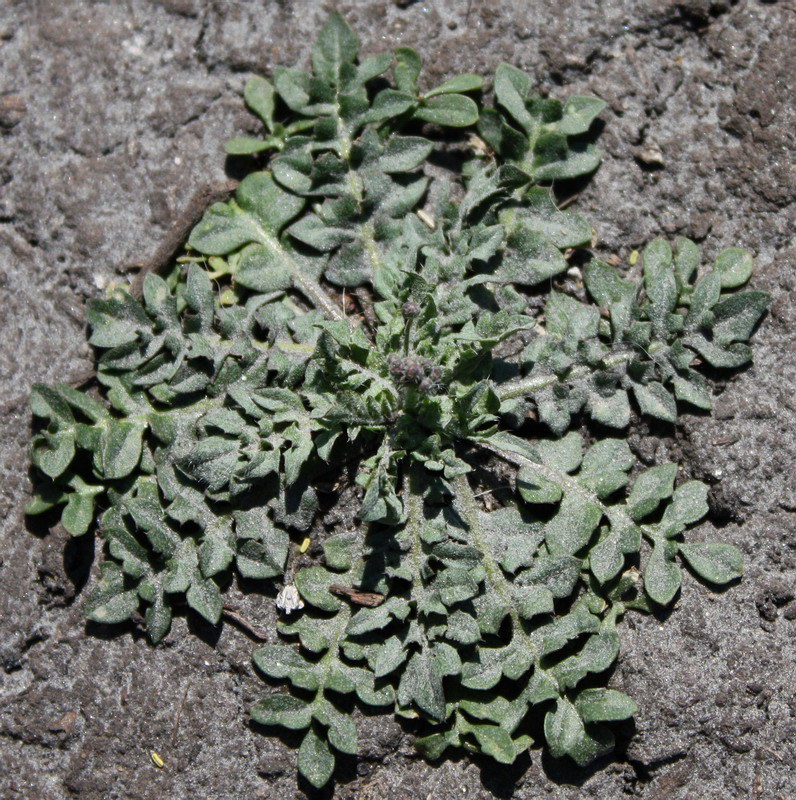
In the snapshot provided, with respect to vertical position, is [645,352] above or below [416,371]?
below

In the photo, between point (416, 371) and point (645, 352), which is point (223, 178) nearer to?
point (416, 371)

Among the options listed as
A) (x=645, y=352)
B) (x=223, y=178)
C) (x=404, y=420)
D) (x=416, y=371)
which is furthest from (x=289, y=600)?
(x=223, y=178)

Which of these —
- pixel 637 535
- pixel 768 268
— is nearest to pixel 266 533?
pixel 637 535

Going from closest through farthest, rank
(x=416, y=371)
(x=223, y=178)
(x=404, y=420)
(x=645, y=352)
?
(x=416, y=371), (x=404, y=420), (x=645, y=352), (x=223, y=178)

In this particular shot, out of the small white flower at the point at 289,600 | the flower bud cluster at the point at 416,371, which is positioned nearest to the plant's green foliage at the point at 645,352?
the flower bud cluster at the point at 416,371

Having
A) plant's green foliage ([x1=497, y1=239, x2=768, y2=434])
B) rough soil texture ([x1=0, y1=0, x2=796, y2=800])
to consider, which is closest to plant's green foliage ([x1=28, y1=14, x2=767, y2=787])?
plant's green foliage ([x1=497, y1=239, x2=768, y2=434])

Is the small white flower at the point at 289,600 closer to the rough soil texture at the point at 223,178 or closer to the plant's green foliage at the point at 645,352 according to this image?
the rough soil texture at the point at 223,178
